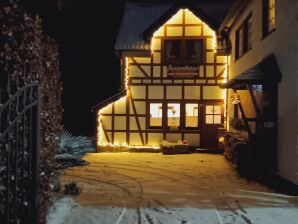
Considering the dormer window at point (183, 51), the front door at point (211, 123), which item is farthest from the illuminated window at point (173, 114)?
the dormer window at point (183, 51)

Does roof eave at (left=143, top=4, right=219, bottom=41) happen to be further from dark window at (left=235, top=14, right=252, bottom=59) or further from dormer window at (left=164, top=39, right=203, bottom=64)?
dark window at (left=235, top=14, right=252, bottom=59)

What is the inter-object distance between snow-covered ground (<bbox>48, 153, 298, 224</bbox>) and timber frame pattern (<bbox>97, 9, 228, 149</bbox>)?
200 inches

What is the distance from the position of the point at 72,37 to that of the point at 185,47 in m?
15.8

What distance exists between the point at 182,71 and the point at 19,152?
13.9 meters

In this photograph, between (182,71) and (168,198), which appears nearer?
(168,198)

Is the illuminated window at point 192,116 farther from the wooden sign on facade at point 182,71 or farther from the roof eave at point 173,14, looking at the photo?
the roof eave at point 173,14

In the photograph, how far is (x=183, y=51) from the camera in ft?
59.2

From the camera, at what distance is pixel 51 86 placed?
6.29 meters

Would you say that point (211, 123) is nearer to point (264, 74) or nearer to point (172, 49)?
point (172, 49)

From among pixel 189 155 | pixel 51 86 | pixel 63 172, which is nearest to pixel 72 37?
pixel 189 155

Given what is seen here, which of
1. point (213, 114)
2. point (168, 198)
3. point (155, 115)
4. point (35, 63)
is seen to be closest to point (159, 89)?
point (155, 115)

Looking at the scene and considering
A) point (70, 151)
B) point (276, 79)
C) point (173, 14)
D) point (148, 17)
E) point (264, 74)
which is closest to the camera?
point (276, 79)

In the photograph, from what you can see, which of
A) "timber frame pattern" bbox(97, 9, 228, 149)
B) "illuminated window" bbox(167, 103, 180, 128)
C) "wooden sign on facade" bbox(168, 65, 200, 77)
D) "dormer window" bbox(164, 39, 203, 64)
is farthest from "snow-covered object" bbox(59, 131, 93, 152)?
"dormer window" bbox(164, 39, 203, 64)

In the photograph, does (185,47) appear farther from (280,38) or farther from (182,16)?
(280,38)
